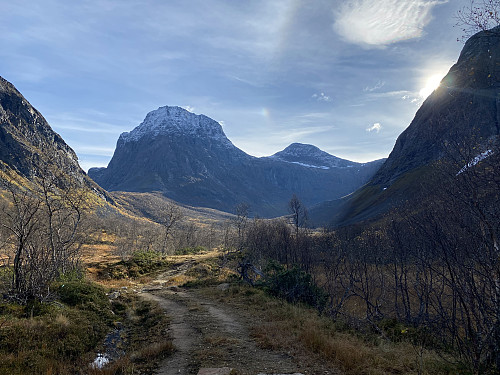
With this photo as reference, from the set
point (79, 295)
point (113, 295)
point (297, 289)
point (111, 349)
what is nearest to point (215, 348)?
point (111, 349)

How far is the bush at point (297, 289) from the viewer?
18.6 metres

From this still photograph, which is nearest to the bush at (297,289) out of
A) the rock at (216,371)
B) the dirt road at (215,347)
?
the dirt road at (215,347)

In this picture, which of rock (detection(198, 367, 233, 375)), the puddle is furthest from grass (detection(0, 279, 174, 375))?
rock (detection(198, 367, 233, 375))

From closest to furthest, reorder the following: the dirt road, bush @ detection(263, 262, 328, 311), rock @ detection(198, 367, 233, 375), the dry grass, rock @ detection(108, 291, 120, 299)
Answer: rock @ detection(198, 367, 233, 375), the dry grass, the dirt road, bush @ detection(263, 262, 328, 311), rock @ detection(108, 291, 120, 299)

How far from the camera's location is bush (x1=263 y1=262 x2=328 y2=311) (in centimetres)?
1861

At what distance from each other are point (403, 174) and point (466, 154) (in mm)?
177452

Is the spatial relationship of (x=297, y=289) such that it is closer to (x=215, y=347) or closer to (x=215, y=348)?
(x=215, y=347)

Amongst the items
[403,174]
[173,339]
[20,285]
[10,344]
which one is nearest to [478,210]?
[173,339]

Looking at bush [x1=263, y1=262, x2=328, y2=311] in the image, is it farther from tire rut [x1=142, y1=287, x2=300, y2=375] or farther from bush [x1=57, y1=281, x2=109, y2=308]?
bush [x1=57, y1=281, x2=109, y2=308]

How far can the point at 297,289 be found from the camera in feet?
63.0

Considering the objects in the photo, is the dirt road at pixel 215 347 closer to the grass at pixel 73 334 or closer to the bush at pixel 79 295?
the grass at pixel 73 334

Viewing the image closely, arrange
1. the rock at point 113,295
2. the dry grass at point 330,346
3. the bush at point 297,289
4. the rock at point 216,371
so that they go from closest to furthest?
the rock at point 216,371
the dry grass at point 330,346
the bush at point 297,289
the rock at point 113,295

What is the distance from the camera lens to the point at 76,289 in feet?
52.6

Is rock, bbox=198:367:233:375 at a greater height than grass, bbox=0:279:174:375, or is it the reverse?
rock, bbox=198:367:233:375
